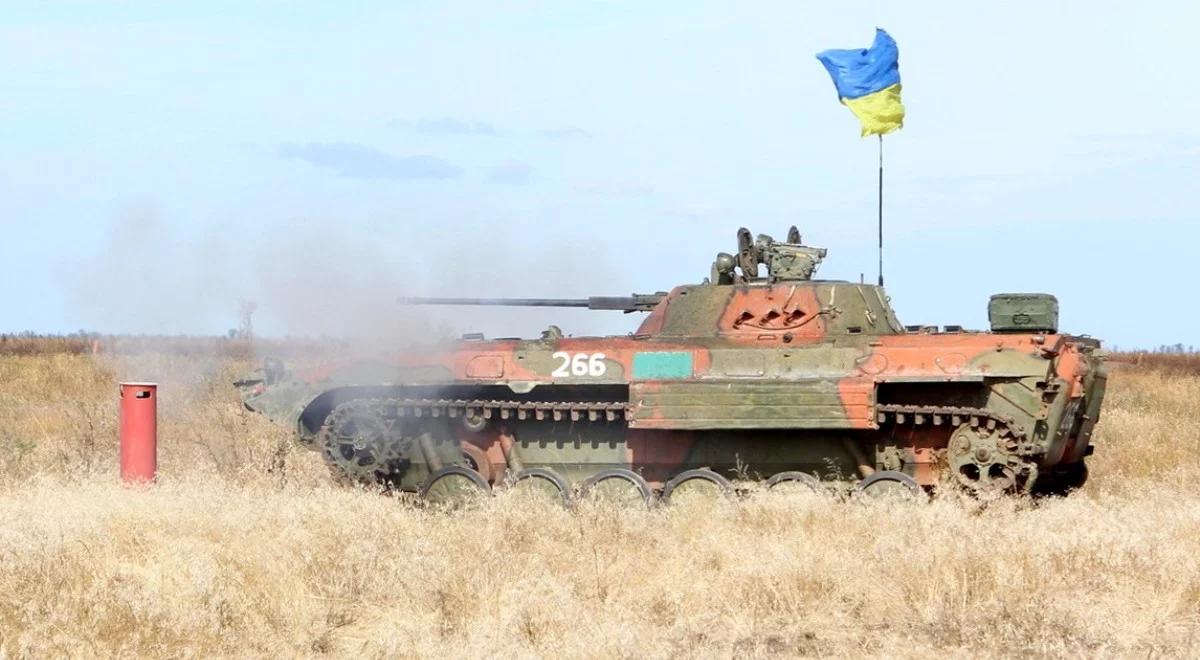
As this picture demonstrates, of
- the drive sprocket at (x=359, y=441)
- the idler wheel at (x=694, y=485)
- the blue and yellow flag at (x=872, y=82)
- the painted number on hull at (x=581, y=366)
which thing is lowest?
the idler wheel at (x=694, y=485)

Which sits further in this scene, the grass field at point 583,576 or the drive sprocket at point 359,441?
the drive sprocket at point 359,441

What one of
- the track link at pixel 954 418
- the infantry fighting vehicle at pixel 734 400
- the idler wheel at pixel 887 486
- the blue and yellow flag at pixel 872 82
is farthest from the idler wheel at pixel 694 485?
the blue and yellow flag at pixel 872 82

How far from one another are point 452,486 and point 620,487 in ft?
5.53

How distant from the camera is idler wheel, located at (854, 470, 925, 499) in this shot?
1540cm

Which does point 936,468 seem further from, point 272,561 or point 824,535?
point 272,561

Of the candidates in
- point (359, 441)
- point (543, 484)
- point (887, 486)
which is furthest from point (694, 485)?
point (359, 441)

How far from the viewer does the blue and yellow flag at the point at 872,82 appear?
2078 cm

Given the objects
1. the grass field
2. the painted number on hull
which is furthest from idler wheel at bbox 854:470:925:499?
the painted number on hull

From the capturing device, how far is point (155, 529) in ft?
42.7

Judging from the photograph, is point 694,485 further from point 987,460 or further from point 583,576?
point 583,576

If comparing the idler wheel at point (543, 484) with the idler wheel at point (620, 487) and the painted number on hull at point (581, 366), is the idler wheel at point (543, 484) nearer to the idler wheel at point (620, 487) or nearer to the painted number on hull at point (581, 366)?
the idler wheel at point (620, 487)

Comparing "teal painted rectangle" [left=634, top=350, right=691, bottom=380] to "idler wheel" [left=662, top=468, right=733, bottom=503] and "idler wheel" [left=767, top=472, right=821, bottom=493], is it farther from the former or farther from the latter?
"idler wheel" [left=767, top=472, right=821, bottom=493]

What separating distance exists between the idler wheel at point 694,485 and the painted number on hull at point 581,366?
1.26 meters

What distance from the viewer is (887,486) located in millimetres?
15688
